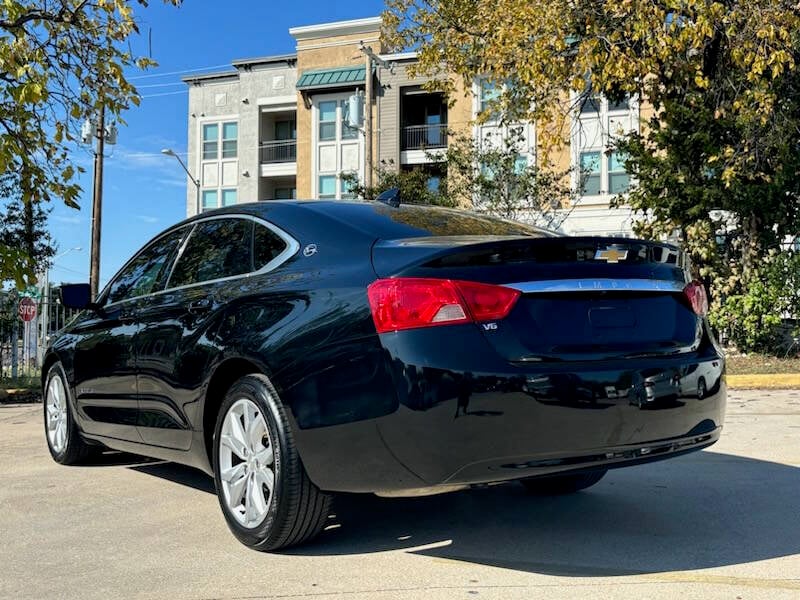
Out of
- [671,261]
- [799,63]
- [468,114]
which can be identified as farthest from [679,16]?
[468,114]

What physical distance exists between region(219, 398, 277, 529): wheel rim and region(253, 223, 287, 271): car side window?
2.30ft

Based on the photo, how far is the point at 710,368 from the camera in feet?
12.1

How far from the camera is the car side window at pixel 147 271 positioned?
16.3ft

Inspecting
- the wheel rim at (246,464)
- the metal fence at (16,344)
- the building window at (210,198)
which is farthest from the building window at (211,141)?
the wheel rim at (246,464)

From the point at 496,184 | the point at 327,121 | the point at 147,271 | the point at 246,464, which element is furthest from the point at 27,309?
the point at 327,121

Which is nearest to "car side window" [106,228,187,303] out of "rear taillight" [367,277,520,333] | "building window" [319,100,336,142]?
"rear taillight" [367,277,520,333]

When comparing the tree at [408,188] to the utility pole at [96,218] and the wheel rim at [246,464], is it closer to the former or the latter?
the utility pole at [96,218]

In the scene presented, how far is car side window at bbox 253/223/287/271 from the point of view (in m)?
4.04

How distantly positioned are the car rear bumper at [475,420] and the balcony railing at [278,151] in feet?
118

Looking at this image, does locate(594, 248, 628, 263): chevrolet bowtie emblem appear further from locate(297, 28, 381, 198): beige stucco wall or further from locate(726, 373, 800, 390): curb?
locate(297, 28, 381, 198): beige stucco wall

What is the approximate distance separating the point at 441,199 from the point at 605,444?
2046cm

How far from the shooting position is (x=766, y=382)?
11586 mm

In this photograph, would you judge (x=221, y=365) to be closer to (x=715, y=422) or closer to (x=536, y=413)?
(x=536, y=413)

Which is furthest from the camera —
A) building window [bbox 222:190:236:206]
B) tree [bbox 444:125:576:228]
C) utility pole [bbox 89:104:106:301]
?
building window [bbox 222:190:236:206]
